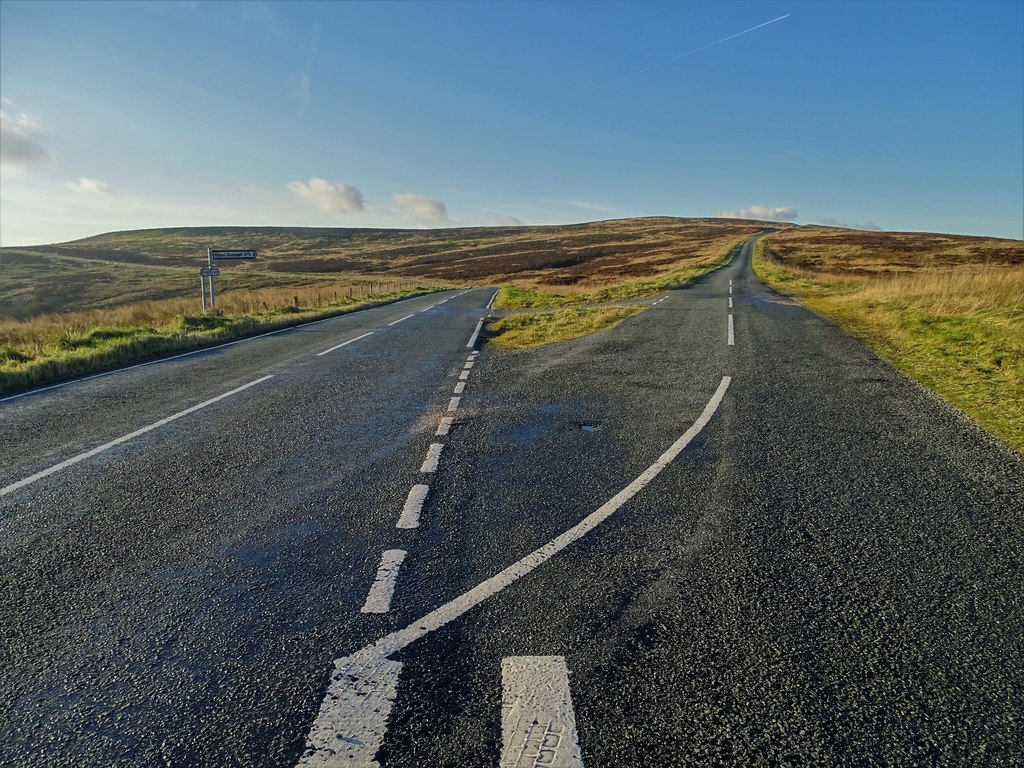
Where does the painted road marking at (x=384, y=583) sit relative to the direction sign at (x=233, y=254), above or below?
below

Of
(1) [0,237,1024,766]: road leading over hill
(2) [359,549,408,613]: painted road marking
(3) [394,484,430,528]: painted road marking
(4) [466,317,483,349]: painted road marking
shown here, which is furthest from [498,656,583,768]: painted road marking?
(4) [466,317,483,349]: painted road marking

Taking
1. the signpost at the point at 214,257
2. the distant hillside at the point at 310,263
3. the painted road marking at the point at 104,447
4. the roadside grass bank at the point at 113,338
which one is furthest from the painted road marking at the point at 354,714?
the distant hillside at the point at 310,263

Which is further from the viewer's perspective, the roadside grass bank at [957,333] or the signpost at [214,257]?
the signpost at [214,257]

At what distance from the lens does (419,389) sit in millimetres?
9164

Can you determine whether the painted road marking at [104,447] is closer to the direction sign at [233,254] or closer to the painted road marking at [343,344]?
the painted road marking at [343,344]

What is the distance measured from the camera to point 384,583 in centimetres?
357

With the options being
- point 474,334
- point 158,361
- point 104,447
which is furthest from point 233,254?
point 104,447

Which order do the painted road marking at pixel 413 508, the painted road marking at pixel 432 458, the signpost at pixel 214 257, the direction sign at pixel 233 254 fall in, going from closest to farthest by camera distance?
the painted road marking at pixel 413 508 → the painted road marking at pixel 432 458 → the signpost at pixel 214 257 → the direction sign at pixel 233 254

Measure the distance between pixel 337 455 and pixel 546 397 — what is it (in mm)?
3382

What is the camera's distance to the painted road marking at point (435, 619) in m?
2.43

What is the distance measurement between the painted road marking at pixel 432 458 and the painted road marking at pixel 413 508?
0.44 metres

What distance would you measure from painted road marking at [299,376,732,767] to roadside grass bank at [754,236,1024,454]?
4642mm

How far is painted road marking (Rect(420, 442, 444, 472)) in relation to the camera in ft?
18.5

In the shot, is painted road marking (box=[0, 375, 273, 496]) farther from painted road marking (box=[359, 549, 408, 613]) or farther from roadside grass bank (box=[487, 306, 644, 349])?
roadside grass bank (box=[487, 306, 644, 349])
